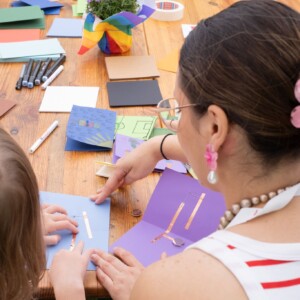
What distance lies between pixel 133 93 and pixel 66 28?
0.54m

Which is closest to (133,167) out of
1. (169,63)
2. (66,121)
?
(66,121)

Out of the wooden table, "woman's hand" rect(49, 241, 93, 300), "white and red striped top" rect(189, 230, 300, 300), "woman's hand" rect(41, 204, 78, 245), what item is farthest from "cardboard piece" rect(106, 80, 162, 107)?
"white and red striped top" rect(189, 230, 300, 300)

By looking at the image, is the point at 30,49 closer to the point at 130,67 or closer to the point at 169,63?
the point at 130,67

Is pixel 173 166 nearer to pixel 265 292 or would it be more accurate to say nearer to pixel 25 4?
pixel 265 292

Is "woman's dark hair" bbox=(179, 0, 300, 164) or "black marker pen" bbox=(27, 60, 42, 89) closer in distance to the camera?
"woman's dark hair" bbox=(179, 0, 300, 164)

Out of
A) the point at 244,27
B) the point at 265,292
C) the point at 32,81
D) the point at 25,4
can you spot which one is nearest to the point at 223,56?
the point at 244,27

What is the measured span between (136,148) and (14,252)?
1.51 feet

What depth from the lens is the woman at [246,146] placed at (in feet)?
2.22

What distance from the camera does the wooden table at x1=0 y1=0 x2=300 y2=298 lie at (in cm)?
112

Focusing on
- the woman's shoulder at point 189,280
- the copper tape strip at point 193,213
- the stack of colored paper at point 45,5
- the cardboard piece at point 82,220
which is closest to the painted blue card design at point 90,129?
the cardboard piece at point 82,220

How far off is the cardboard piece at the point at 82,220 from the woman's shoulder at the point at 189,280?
27 centimetres

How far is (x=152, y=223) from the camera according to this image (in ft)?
3.53

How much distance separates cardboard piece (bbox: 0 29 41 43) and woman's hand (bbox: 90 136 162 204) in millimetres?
803

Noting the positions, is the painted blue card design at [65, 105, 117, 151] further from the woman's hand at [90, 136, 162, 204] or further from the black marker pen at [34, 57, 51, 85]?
the black marker pen at [34, 57, 51, 85]
